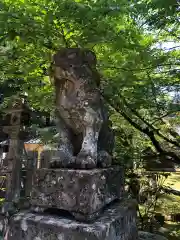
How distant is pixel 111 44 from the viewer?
2.42 metres

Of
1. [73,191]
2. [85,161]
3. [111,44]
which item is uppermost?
[111,44]

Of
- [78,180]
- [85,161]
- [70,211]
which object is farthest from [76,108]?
[70,211]

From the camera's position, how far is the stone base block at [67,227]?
1.54 m

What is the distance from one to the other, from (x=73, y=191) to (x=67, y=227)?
0.23 m

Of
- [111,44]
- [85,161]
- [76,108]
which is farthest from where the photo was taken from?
[111,44]

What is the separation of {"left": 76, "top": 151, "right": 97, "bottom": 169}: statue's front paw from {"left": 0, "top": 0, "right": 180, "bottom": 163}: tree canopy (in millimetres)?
1094

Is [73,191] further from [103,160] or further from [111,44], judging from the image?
[111,44]

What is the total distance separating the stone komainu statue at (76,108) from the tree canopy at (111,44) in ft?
1.22

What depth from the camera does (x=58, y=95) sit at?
208cm

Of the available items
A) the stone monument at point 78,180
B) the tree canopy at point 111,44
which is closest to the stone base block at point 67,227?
the stone monument at point 78,180

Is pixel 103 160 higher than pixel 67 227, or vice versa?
pixel 103 160

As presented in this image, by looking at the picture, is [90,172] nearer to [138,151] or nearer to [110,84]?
[110,84]

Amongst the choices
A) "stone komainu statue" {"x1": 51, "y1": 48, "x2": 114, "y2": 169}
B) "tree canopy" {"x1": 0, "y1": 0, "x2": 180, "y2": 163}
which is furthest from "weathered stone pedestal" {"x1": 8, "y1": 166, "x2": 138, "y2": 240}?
"tree canopy" {"x1": 0, "y1": 0, "x2": 180, "y2": 163}

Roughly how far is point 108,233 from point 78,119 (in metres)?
0.89
